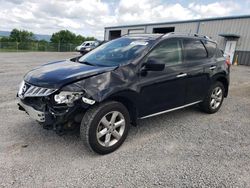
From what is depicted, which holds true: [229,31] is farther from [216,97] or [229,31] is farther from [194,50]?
[194,50]

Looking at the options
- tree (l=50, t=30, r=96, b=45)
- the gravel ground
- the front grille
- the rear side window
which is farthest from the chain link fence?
the rear side window

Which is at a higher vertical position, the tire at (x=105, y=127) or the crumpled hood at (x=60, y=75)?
the crumpled hood at (x=60, y=75)

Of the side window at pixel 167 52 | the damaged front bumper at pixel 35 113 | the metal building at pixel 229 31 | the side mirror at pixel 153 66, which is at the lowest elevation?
the damaged front bumper at pixel 35 113

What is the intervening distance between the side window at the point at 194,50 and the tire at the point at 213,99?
0.80 metres

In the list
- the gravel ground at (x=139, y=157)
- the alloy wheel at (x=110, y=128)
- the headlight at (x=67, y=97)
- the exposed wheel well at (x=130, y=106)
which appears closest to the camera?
the gravel ground at (x=139, y=157)

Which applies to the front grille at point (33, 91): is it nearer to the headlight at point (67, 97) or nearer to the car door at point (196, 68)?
the headlight at point (67, 97)

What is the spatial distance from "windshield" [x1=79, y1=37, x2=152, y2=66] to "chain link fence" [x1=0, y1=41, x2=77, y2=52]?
31816 mm

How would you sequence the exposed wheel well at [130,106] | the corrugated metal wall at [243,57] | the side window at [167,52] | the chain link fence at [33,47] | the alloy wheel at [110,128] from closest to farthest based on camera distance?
the alloy wheel at [110,128] < the exposed wheel well at [130,106] < the side window at [167,52] < the corrugated metal wall at [243,57] < the chain link fence at [33,47]

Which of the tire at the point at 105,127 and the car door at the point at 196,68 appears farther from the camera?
the car door at the point at 196,68

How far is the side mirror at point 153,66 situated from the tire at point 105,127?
718 millimetres

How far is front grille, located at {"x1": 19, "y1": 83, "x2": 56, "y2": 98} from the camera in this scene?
9.18 ft

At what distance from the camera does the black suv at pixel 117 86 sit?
9.14ft

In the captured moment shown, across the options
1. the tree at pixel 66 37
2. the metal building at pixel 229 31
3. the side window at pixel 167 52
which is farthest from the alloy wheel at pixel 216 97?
the tree at pixel 66 37

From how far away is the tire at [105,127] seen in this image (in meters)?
2.84
